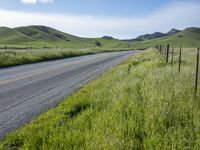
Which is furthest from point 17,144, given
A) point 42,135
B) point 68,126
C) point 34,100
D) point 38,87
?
point 38,87

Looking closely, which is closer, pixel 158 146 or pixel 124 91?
pixel 158 146

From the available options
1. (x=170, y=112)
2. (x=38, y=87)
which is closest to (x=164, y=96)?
(x=170, y=112)

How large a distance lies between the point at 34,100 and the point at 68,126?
3576mm

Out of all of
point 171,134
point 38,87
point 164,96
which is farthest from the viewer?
point 38,87

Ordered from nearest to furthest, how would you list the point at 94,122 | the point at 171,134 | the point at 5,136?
the point at 171,134 < the point at 5,136 < the point at 94,122

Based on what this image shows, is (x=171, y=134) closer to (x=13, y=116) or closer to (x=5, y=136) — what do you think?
(x=5, y=136)

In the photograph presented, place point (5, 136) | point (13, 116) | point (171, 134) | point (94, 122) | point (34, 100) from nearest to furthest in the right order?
1. point (171, 134)
2. point (5, 136)
3. point (94, 122)
4. point (13, 116)
5. point (34, 100)

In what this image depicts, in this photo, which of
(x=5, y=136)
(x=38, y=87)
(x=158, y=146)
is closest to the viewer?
(x=158, y=146)

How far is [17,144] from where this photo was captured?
6.09 m

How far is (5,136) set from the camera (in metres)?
6.50

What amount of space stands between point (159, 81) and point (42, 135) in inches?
245

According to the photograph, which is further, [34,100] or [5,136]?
[34,100]

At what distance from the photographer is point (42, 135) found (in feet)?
20.6

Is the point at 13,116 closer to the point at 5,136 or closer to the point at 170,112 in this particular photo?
the point at 5,136
